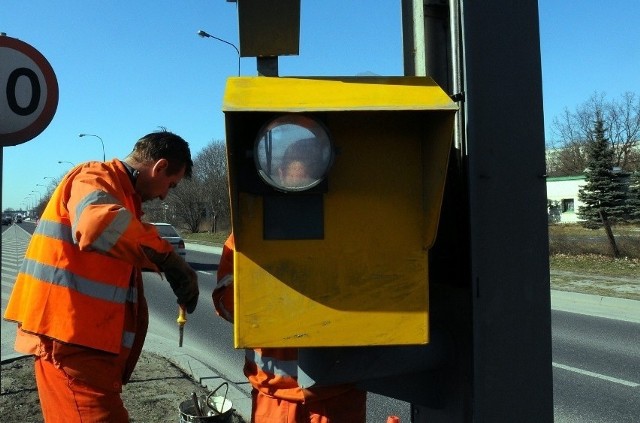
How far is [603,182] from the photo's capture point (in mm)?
22141

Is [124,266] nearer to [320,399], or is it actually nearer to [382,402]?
[320,399]

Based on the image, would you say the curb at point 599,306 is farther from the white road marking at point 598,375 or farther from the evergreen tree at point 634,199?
the evergreen tree at point 634,199

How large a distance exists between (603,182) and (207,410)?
72.4 feet

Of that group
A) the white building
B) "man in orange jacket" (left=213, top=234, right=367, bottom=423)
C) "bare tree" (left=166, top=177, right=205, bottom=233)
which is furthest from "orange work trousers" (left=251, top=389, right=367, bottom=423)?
the white building

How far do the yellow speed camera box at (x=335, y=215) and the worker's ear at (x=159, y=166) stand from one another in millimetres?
1309

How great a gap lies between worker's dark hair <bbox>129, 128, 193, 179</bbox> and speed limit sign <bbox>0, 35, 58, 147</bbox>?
1.44 m

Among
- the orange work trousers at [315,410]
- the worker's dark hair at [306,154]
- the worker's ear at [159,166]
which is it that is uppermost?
the worker's ear at [159,166]

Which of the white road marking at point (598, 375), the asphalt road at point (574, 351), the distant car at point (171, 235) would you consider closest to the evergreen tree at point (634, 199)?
the asphalt road at point (574, 351)

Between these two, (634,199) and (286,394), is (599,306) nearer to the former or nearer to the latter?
(286,394)

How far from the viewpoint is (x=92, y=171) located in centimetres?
231

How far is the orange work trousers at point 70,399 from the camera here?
225 cm

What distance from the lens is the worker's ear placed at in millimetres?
2496

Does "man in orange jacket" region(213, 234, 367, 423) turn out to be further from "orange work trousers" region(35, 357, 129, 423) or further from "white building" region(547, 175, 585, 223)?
"white building" region(547, 175, 585, 223)

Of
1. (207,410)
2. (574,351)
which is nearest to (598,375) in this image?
(574,351)
